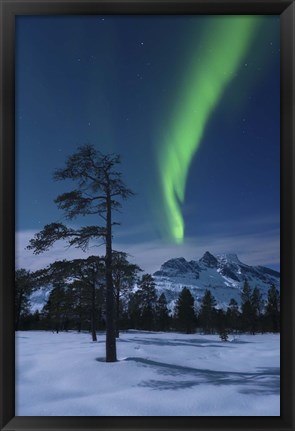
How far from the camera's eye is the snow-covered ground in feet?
6.93

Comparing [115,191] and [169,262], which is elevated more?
[115,191]

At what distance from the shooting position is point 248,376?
2.20 m

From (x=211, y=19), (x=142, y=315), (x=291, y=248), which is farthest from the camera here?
(x=142, y=315)

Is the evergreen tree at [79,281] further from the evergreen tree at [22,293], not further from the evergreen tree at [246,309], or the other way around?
the evergreen tree at [246,309]

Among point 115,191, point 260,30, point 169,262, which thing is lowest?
point 169,262

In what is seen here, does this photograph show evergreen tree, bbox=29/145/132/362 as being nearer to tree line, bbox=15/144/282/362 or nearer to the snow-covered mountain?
tree line, bbox=15/144/282/362

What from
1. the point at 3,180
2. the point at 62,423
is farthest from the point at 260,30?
the point at 62,423

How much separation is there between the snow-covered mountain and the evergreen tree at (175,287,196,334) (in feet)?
0.10

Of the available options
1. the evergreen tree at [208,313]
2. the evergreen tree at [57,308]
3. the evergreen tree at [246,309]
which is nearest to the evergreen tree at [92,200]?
the evergreen tree at [57,308]

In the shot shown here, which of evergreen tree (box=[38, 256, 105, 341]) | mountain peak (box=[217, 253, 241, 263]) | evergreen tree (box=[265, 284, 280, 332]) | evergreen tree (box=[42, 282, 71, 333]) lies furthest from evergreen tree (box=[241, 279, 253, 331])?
evergreen tree (box=[42, 282, 71, 333])

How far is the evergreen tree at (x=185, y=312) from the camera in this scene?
2.27 m

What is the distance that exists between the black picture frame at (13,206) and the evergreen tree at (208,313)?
423mm

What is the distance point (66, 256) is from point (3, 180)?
1.91ft

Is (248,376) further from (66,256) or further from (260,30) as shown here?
(260,30)
